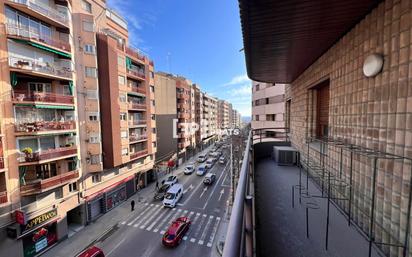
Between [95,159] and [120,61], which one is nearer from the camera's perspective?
[95,159]

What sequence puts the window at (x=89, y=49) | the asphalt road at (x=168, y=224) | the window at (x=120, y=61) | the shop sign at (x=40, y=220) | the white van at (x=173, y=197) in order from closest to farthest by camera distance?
1. the shop sign at (x=40, y=220)
2. the asphalt road at (x=168, y=224)
3. the window at (x=89, y=49)
4. the window at (x=120, y=61)
5. the white van at (x=173, y=197)

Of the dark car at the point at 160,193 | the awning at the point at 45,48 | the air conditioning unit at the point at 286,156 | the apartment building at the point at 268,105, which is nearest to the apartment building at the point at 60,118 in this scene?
the awning at the point at 45,48

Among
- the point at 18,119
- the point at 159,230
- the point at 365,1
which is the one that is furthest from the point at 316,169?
the point at 18,119

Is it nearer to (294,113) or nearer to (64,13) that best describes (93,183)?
(64,13)

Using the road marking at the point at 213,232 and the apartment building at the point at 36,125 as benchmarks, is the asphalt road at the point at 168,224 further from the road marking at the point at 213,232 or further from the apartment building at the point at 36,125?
the apartment building at the point at 36,125

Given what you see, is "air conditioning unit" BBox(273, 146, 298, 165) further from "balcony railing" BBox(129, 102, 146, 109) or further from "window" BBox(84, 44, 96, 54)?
"balcony railing" BBox(129, 102, 146, 109)

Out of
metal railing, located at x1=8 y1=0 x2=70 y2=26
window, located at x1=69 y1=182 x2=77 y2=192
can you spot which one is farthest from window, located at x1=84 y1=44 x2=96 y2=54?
window, located at x1=69 y1=182 x2=77 y2=192

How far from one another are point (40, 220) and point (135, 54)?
16012 millimetres

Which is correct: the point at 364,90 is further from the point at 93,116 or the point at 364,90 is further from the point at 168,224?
the point at 93,116

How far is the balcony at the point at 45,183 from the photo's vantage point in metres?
10.0

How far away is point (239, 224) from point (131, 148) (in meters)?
20.0

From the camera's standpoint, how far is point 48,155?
1098 cm

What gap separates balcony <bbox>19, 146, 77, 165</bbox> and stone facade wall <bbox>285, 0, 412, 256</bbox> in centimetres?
1422

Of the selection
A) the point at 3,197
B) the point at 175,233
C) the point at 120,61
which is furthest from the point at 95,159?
the point at 120,61
